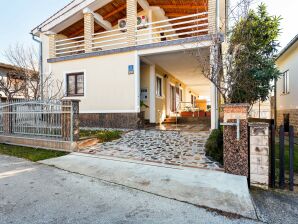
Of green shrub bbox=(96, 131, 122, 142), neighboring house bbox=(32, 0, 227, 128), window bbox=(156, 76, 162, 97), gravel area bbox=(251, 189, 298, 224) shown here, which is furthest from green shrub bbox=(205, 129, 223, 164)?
window bbox=(156, 76, 162, 97)

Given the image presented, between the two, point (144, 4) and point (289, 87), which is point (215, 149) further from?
point (289, 87)

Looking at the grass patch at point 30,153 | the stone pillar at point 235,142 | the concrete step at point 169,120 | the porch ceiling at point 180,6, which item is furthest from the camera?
the concrete step at point 169,120

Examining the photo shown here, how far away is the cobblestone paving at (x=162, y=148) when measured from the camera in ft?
18.3

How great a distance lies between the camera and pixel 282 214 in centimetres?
315

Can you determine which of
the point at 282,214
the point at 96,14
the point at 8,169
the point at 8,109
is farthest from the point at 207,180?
the point at 96,14

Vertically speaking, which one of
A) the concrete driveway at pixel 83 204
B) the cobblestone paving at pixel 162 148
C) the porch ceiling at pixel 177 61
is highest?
the porch ceiling at pixel 177 61

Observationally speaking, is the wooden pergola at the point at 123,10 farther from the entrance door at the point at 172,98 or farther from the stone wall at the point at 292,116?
the stone wall at the point at 292,116

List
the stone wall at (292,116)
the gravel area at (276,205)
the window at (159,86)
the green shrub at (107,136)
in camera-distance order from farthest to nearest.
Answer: the window at (159,86) < the stone wall at (292,116) < the green shrub at (107,136) < the gravel area at (276,205)

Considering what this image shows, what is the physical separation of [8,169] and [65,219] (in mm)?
3220

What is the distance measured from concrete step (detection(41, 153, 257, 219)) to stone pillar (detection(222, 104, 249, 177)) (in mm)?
196

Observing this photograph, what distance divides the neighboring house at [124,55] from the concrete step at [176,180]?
5.02 m

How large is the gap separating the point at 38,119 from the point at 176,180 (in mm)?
5642

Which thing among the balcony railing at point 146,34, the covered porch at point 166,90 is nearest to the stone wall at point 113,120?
the covered porch at point 166,90

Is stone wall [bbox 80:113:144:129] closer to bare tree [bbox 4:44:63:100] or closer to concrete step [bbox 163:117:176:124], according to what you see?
bare tree [bbox 4:44:63:100]
